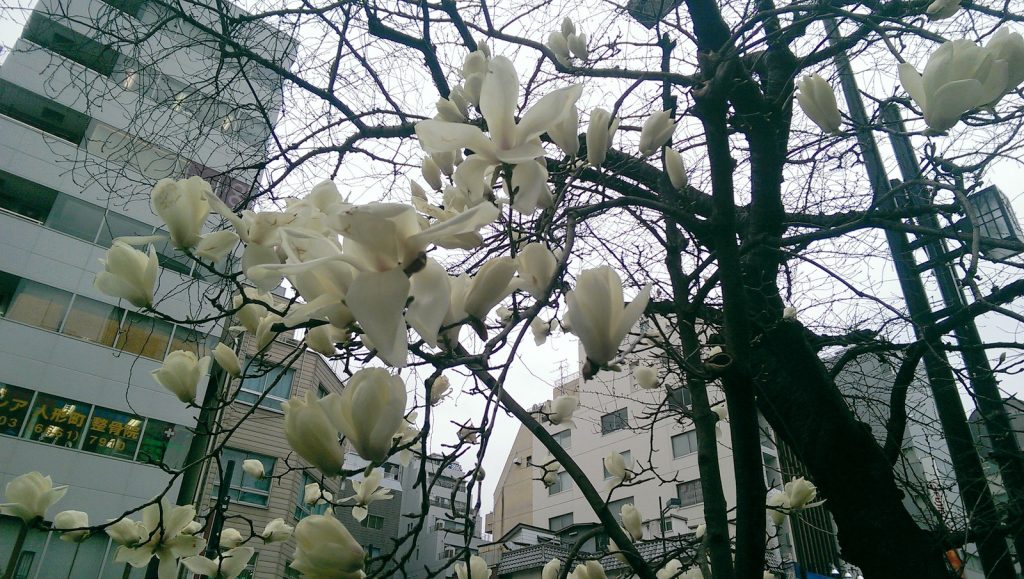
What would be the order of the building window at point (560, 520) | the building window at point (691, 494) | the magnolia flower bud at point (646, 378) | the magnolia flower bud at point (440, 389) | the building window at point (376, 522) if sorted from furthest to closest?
the building window at point (376, 522)
the building window at point (560, 520)
the building window at point (691, 494)
the magnolia flower bud at point (646, 378)
the magnolia flower bud at point (440, 389)

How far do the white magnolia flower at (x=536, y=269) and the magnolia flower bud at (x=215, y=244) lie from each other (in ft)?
1.30

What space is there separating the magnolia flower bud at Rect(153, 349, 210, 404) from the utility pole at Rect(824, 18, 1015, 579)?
80.9 inches

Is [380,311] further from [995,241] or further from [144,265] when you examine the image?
[995,241]

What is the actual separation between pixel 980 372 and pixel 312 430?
2.72m

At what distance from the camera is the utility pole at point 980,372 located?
2002mm

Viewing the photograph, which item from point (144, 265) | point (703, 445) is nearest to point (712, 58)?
point (703, 445)

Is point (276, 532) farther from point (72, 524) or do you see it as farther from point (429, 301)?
point (429, 301)

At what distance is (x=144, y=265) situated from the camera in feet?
2.94

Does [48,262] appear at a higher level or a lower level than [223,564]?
higher

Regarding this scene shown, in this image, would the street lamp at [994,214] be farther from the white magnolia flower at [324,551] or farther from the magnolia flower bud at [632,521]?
the white magnolia flower at [324,551]

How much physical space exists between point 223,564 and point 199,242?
86 centimetres

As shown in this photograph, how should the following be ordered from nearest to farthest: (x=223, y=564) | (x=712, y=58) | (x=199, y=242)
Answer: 1. (x=199, y=242)
2. (x=712, y=58)
3. (x=223, y=564)

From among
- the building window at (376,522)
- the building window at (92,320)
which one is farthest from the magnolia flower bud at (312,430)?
the building window at (376,522)

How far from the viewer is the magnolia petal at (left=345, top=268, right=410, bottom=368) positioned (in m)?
0.47
